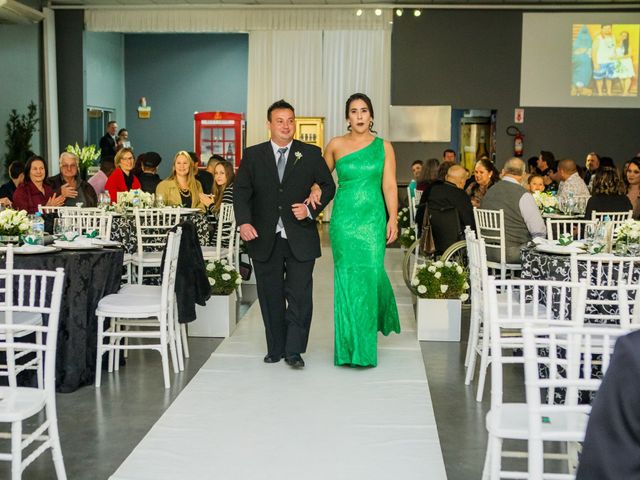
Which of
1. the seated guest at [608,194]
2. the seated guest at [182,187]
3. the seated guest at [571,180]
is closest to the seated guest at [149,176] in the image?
the seated guest at [182,187]

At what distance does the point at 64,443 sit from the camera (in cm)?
414

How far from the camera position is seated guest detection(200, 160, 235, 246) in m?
8.70

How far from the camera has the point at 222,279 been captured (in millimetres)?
6633

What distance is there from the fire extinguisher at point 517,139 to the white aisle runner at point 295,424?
9616 millimetres

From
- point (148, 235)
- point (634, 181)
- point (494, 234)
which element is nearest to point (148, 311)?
point (148, 235)

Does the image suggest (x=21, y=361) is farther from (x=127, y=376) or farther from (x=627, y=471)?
(x=627, y=471)

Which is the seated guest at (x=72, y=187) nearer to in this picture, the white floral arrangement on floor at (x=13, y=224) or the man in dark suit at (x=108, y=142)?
the white floral arrangement on floor at (x=13, y=224)

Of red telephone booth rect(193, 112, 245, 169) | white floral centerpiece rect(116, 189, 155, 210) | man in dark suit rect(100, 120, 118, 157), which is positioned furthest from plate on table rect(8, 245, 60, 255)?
red telephone booth rect(193, 112, 245, 169)

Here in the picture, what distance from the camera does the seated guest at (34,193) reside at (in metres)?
8.14

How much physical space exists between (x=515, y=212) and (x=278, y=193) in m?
2.56

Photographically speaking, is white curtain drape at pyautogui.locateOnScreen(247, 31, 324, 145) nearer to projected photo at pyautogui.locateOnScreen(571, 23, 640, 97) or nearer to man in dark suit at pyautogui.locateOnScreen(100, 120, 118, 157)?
man in dark suit at pyautogui.locateOnScreen(100, 120, 118, 157)

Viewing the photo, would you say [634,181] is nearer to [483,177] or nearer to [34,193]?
[483,177]

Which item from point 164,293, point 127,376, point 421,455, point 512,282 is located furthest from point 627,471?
point 127,376

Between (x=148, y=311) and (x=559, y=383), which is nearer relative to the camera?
(x=559, y=383)
